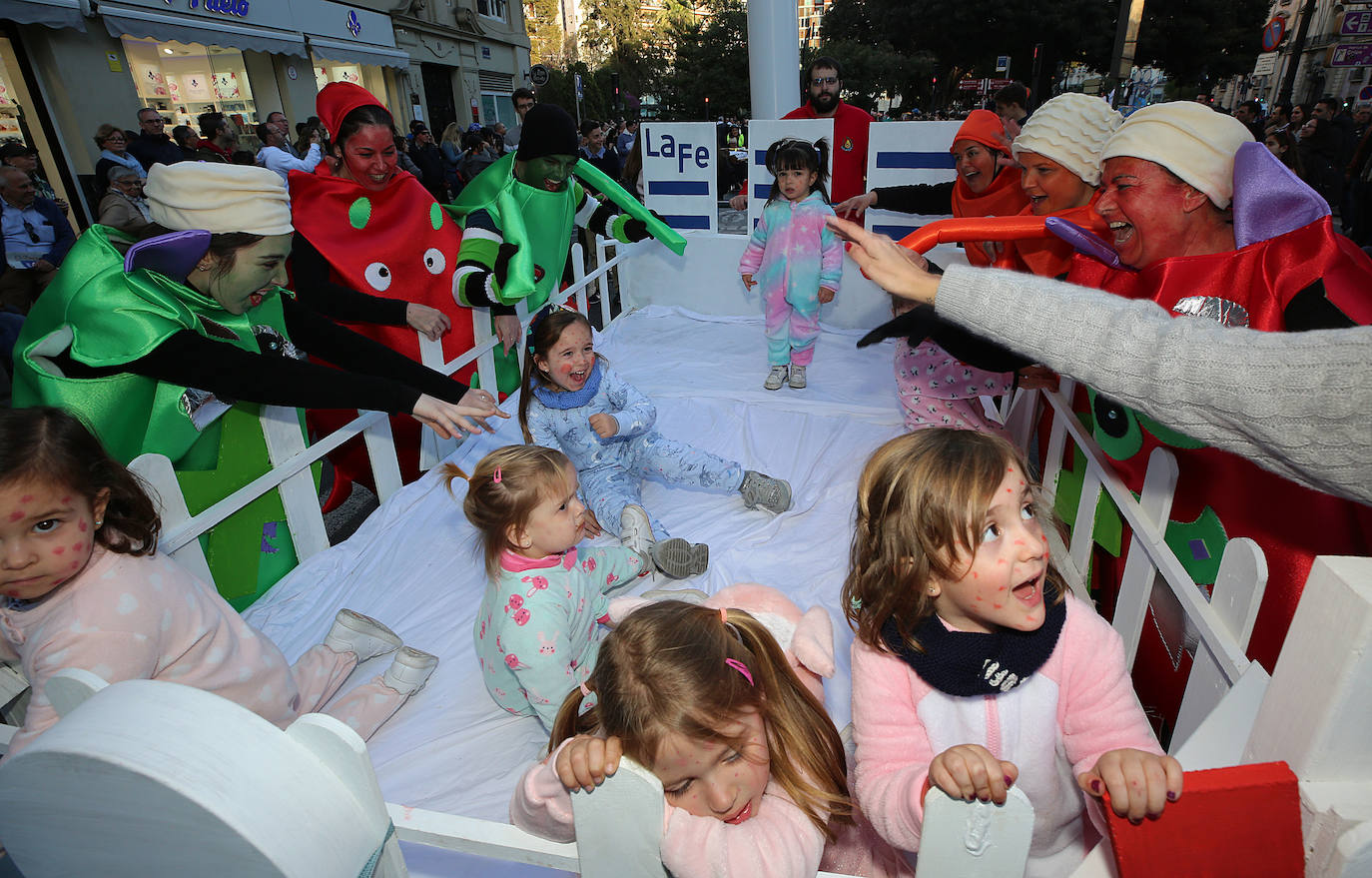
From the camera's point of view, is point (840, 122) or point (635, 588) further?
point (840, 122)

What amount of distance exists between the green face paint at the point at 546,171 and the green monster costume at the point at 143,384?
1681 millimetres

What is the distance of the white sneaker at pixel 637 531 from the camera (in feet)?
8.08

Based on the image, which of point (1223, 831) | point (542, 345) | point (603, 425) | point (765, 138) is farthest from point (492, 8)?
point (1223, 831)

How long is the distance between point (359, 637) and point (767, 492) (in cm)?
156

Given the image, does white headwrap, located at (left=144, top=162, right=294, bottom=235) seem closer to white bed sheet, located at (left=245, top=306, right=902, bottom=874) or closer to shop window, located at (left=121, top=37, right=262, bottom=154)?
white bed sheet, located at (left=245, top=306, right=902, bottom=874)

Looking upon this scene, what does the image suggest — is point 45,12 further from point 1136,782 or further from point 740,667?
point 1136,782

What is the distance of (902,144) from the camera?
4723mm

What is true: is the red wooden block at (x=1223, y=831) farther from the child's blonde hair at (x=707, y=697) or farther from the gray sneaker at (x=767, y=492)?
the gray sneaker at (x=767, y=492)

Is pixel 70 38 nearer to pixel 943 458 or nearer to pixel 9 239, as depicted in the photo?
pixel 9 239

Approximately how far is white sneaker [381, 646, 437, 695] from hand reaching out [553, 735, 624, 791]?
4.14 ft

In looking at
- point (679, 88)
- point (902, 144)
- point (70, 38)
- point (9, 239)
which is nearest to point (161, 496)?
point (902, 144)

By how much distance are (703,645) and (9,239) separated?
6.54 m

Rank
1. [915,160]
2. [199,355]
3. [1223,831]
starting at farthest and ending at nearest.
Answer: [915,160], [199,355], [1223,831]

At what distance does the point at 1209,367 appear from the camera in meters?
0.88
